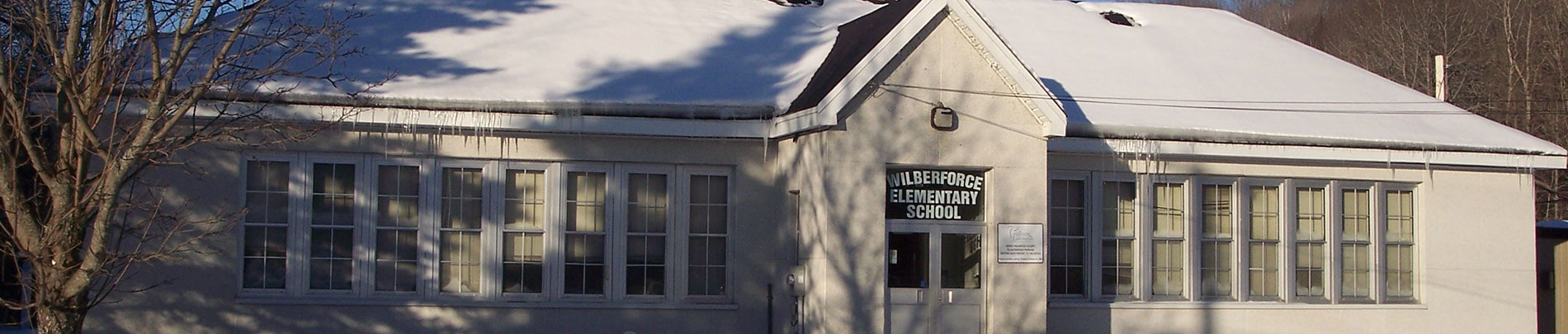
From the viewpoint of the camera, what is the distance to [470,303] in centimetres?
1458

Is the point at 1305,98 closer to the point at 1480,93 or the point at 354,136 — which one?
the point at 354,136

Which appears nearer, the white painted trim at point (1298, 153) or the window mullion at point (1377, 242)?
the white painted trim at point (1298, 153)

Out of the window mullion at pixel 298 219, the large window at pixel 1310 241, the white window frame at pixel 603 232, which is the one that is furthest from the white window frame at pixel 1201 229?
the window mullion at pixel 298 219

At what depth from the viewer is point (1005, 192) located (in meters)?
14.6

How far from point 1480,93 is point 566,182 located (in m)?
30.7

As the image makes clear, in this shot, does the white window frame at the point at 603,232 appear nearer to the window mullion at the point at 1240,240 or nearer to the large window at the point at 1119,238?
the large window at the point at 1119,238

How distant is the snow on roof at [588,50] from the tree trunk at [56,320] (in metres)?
4.16

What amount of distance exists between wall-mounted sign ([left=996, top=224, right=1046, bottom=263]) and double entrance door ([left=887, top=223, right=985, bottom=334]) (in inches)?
8.7

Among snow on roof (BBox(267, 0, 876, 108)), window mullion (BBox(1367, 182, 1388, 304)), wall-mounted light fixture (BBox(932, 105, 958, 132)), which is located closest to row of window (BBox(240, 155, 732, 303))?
snow on roof (BBox(267, 0, 876, 108))

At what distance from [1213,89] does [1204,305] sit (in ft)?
9.45

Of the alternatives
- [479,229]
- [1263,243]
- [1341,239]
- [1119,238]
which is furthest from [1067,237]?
[479,229]

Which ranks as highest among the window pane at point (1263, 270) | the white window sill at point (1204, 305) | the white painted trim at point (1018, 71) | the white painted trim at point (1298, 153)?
the white painted trim at point (1018, 71)

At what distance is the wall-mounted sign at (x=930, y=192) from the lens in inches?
571

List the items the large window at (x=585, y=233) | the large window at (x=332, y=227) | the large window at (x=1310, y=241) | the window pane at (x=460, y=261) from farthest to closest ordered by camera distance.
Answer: the large window at (x=1310, y=241), the large window at (x=585, y=233), the window pane at (x=460, y=261), the large window at (x=332, y=227)
